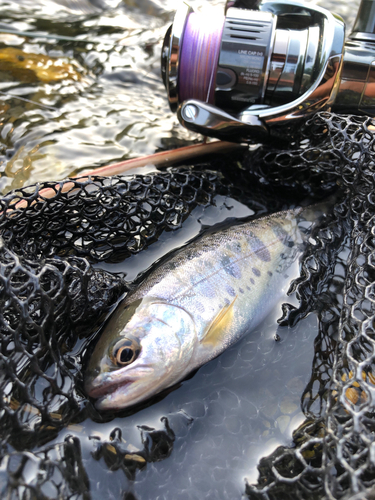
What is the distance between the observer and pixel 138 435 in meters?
1.41

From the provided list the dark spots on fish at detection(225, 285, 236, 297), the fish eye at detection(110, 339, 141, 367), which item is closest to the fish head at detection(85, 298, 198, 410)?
the fish eye at detection(110, 339, 141, 367)

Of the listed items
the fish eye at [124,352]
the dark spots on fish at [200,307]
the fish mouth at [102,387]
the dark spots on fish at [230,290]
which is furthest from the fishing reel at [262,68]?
the fish mouth at [102,387]

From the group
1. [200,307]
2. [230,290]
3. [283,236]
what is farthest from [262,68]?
[200,307]

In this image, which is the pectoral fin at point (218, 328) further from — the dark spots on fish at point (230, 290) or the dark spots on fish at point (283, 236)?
the dark spots on fish at point (283, 236)

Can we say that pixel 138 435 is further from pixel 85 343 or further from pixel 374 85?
pixel 374 85

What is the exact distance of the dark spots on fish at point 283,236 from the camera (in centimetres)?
207

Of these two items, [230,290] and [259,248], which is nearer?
[230,290]

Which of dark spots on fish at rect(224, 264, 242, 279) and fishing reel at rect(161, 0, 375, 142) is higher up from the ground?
fishing reel at rect(161, 0, 375, 142)

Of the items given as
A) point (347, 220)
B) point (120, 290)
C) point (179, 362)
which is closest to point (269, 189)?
point (347, 220)

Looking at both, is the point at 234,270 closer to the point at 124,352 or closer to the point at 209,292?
the point at 209,292

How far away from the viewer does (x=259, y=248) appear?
2002 millimetres

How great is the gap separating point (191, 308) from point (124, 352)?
0.38m

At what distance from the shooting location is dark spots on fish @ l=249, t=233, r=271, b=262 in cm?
198

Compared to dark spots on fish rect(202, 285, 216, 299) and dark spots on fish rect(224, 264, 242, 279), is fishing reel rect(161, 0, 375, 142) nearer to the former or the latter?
dark spots on fish rect(224, 264, 242, 279)
